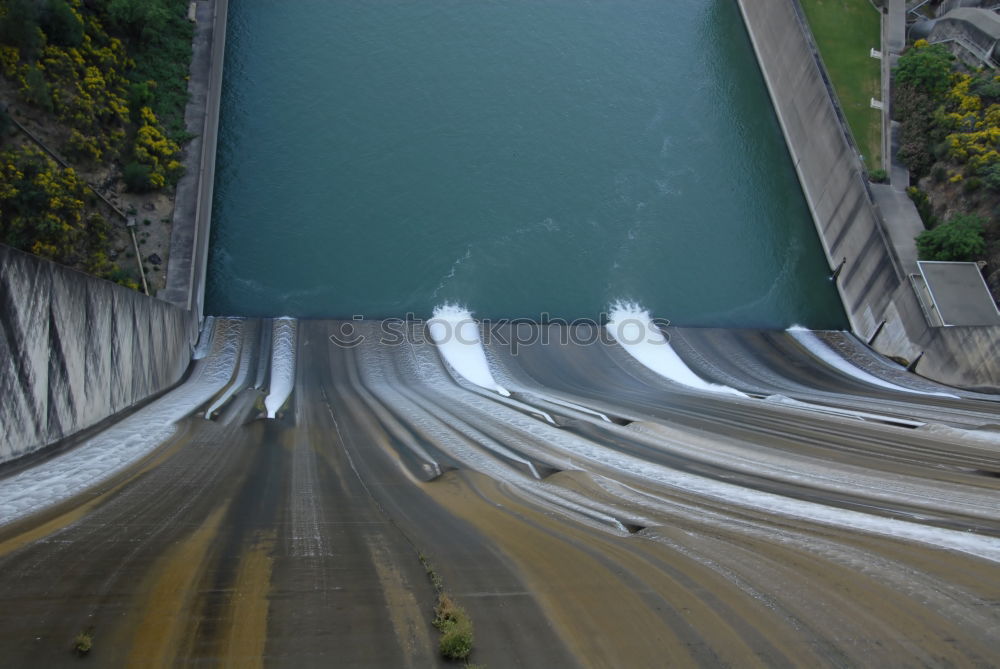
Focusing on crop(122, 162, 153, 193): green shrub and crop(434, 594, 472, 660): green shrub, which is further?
crop(122, 162, 153, 193): green shrub

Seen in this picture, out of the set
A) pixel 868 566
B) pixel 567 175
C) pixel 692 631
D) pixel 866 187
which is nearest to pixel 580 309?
pixel 567 175

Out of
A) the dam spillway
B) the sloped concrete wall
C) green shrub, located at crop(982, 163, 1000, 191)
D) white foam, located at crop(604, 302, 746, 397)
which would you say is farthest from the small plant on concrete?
green shrub, located at crop(982, 163, 1000, 191)

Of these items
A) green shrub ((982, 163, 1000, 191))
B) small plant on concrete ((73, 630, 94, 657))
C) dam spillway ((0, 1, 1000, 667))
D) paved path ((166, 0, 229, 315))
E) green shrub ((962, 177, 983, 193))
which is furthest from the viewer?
green shrub ((962, 177, 983, 193))

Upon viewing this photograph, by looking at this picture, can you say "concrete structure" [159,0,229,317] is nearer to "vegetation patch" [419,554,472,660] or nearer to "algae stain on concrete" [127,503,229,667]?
"algae stain on concrete" [127,503,229,667]

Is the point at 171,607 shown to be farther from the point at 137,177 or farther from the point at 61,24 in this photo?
the point at 61,24

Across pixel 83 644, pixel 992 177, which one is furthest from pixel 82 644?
pixel 992 177

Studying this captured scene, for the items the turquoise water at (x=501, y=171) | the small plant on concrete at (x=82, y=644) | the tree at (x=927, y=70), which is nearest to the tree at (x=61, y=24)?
the turquoise water at (x=501, y=171)
